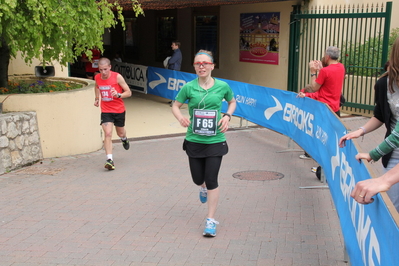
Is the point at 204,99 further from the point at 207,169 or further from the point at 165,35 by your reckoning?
the point at 165,35

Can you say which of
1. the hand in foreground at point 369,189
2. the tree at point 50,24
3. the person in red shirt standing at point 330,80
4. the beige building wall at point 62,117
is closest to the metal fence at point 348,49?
the person in red shirt standing at point 330,80

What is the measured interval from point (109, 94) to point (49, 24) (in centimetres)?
133

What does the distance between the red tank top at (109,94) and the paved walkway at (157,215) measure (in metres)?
0.93

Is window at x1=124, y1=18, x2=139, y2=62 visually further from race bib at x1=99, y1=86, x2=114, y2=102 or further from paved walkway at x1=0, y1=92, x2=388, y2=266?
race bib at x1=99, y1=86, x2=114, y2=102

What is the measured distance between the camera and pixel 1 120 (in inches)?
290

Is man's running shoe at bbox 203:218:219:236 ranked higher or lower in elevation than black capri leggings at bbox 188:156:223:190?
lower

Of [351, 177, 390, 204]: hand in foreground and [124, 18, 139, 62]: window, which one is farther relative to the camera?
[124, 18, 139, 62]: window

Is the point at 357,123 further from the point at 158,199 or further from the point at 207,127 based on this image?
the point at 207,127

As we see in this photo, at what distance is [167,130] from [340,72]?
15.4 feet

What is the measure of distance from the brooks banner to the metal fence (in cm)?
324

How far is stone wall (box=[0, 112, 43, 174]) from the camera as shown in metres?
7.45

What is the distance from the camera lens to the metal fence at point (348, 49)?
11.7m

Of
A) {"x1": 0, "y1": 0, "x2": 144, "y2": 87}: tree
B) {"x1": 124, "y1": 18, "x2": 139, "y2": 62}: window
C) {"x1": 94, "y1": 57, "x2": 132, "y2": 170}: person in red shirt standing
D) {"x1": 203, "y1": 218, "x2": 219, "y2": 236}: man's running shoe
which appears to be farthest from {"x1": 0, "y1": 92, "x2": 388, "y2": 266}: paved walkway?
{"x1": 124, "y1": 18, "x2": 139, "y2": 62}: window

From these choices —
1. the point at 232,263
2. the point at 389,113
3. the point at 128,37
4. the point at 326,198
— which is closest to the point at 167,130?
the point at 326,198
